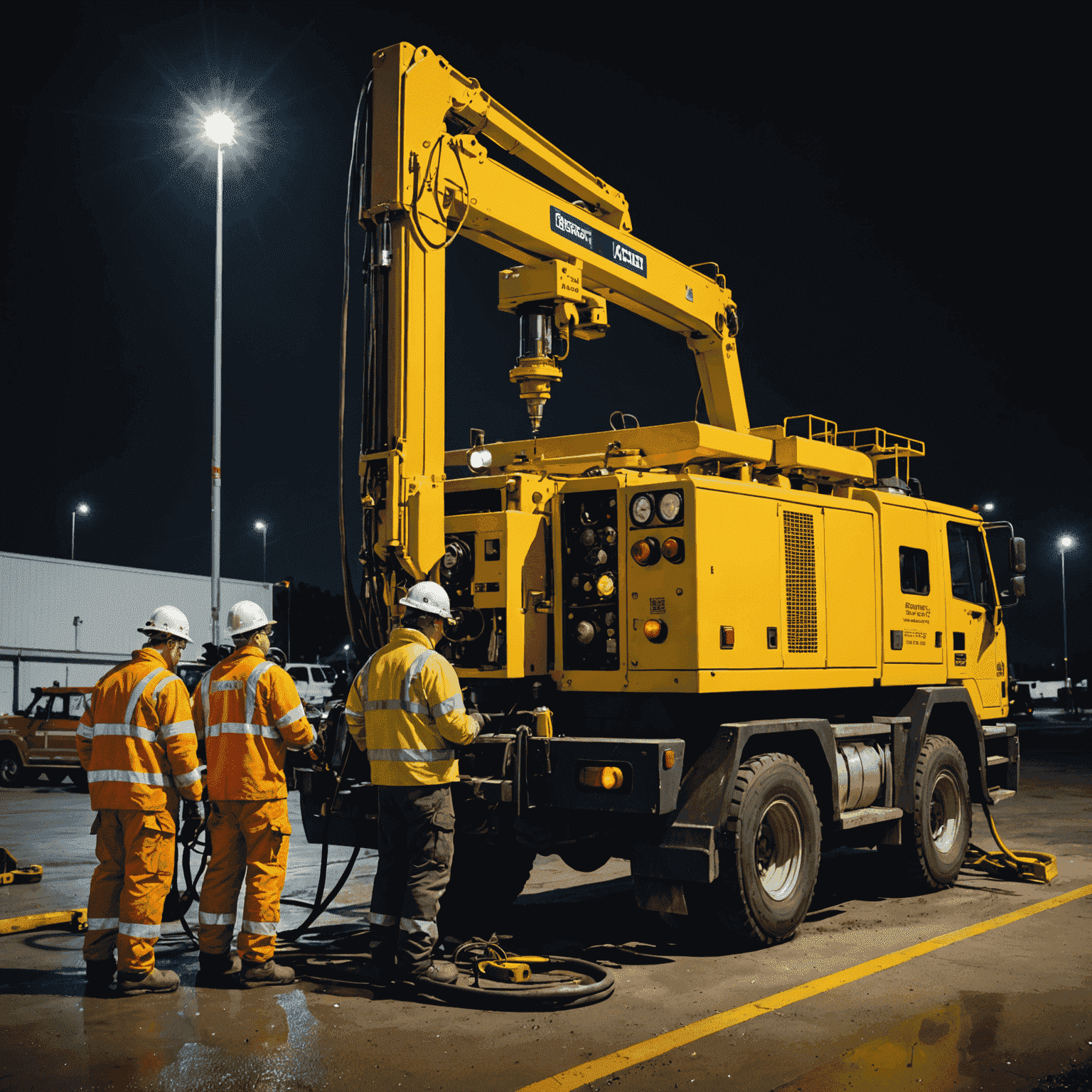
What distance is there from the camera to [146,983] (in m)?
6.03

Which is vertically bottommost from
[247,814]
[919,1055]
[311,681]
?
[919,1055]

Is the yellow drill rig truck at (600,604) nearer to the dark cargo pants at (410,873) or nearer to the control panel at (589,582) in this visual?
the control panel at (589,582)

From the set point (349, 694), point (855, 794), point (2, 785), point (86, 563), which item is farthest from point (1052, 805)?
point (86, 563)

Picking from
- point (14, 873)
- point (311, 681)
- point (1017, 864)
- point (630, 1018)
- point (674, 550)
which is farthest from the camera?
point (311, 681)

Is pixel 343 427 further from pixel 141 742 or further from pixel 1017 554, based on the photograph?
pixel 1017 554

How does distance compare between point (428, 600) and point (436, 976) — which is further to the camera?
point (428, 600)

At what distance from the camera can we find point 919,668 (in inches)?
368

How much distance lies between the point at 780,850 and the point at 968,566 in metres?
4.16

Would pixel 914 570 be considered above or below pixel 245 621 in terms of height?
above

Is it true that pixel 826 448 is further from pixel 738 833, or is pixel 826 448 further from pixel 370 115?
pixel 370 115

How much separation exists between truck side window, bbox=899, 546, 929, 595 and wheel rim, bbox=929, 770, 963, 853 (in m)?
1.48

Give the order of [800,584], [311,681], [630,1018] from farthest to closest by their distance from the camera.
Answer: [311,681], [800,584], [630,1018]

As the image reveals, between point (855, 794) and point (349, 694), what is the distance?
12.4 ft

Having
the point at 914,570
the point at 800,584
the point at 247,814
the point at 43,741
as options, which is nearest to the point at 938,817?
the point at 914,570
